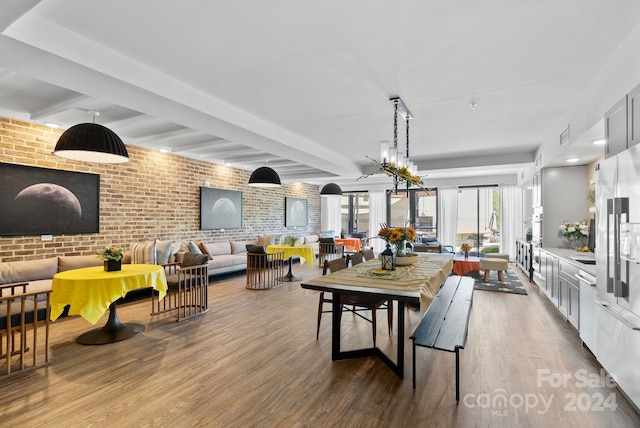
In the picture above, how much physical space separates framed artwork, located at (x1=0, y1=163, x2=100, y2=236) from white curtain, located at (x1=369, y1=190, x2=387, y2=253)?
27.0 feet

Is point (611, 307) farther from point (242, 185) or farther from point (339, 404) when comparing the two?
point (242, 185)

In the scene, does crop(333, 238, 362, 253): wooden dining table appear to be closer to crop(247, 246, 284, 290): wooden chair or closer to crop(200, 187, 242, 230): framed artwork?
crop(200, 187, 242, 230): framed artwork

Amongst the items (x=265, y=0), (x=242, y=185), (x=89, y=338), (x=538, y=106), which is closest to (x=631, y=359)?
(x=538, y=106)

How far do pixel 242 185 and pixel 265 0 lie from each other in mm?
6553

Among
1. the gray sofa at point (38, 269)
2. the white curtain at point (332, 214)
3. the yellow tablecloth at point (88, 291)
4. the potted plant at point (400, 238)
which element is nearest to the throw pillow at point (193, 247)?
the gray sofa at point (38, 269)

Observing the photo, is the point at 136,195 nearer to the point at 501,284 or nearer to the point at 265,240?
the point at 265,240

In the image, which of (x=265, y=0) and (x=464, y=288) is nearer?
(x=265, y=0)

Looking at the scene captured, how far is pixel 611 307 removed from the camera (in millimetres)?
2393

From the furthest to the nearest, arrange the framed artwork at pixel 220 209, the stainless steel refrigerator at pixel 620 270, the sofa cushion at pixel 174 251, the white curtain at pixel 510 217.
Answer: the white curtain at pixel 510 217 → the framed artwork at pixel 220 209 → the sofa cushion at pixel 174 251 → the stainless steel refrigerator at pixel 620 270

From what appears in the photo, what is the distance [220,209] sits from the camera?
7.59 meters

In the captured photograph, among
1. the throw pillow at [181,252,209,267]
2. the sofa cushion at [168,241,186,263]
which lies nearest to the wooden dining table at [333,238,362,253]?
the sofa cushion at [168,241,186,263]

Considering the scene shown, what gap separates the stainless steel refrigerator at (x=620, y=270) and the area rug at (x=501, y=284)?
3.15 meters

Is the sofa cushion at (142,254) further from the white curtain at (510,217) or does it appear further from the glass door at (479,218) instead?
the white curtain at (510,217)

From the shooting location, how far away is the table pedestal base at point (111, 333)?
10.9ft
